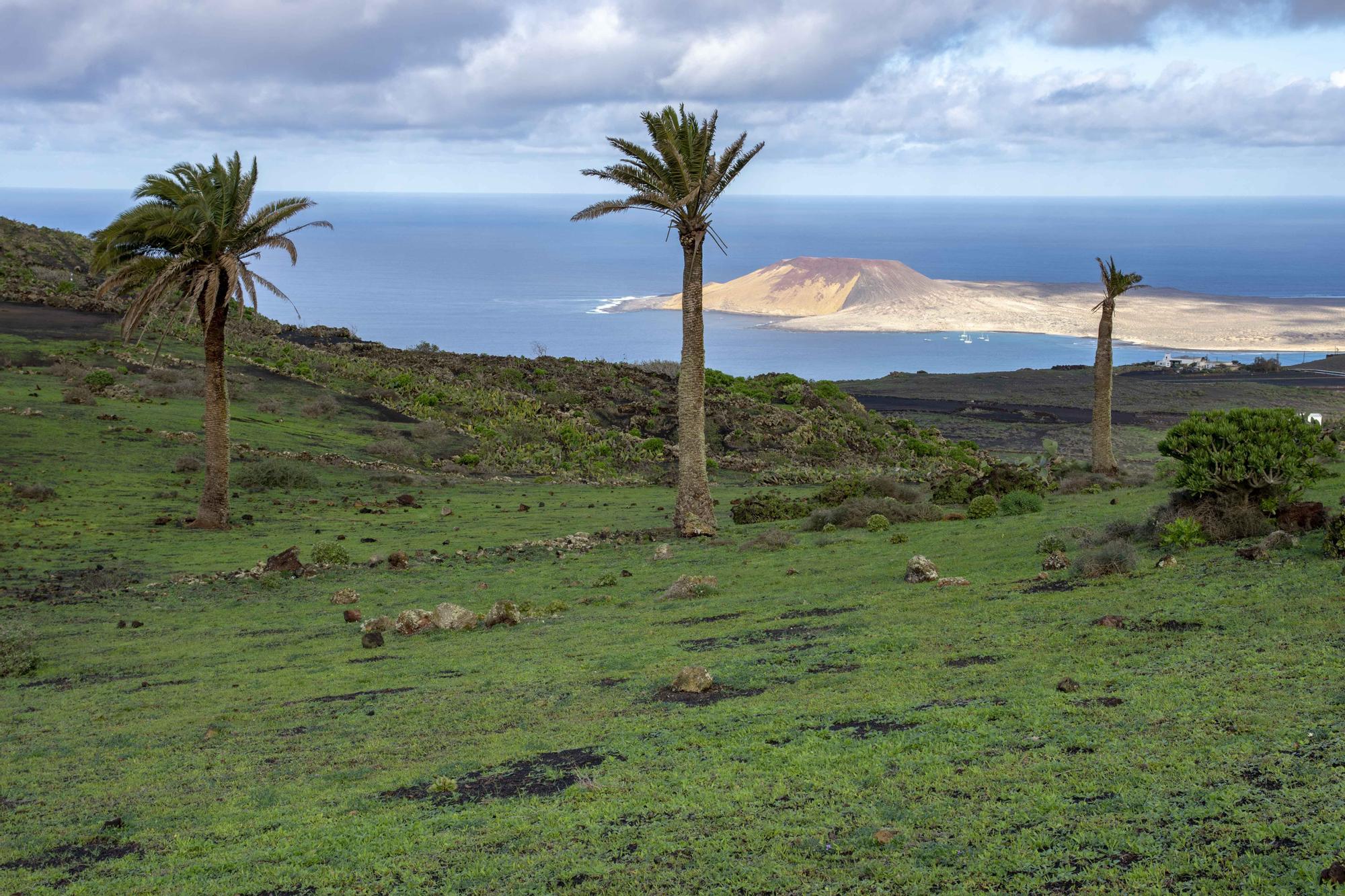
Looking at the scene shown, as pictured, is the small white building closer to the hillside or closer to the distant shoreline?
the distant shoreline

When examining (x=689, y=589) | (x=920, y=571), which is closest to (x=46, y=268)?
(x=689, y=589)

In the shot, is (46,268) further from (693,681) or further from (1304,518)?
(1304,518)

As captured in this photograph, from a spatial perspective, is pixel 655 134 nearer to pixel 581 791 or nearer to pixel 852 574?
pixel 852 574

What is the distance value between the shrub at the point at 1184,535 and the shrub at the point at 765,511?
1147 cm

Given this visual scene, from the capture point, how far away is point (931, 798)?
607cm

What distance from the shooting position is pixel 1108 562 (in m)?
12.0

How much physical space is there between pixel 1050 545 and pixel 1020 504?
631cm

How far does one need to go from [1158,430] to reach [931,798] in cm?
5625

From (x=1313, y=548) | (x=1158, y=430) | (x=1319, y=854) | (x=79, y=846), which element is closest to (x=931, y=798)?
(x=1319, y=854)

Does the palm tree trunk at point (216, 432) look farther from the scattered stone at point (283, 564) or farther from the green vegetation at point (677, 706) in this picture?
the scattered stone at point (283, 564)

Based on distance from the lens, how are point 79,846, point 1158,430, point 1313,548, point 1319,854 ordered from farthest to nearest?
point 1158,430 < point 1313,548 < point 79,846 < point 1319,854

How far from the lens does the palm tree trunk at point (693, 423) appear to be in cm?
2156

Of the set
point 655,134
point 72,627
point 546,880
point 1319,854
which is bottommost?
point 72,627

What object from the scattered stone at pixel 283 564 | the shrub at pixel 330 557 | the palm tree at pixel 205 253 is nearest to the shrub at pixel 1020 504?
the shrub at pixel 330 557
